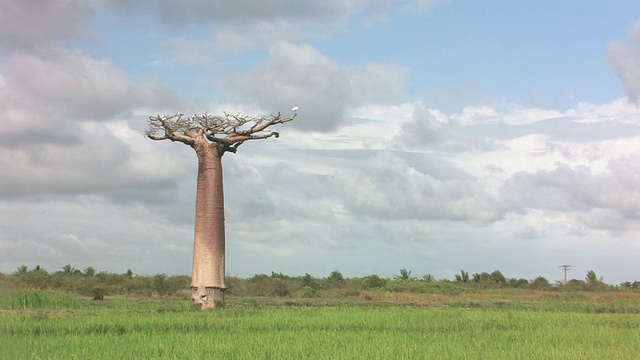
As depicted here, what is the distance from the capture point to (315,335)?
36.0 ft

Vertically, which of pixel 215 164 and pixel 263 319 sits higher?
pixel 215 164

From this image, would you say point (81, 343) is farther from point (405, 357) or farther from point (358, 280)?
point (358, 280)

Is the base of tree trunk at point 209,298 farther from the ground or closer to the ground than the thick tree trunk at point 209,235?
closer to the ground

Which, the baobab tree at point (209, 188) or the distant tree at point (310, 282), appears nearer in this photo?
the baobab tree at point (209, 188)

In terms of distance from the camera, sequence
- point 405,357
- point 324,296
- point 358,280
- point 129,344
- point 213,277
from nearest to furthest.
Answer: point 405,357 → point 129,344 → point 213,277 → point 324,296 → point 358,280

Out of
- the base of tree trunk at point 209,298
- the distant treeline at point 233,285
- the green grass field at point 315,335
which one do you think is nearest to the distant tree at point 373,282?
the distant treeline at point 233,285

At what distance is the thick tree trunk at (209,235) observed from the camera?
18031 mm

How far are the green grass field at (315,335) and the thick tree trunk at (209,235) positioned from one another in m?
1.70

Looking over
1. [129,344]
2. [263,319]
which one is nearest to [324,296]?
[263,319]

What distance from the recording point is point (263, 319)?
1338 centimetres

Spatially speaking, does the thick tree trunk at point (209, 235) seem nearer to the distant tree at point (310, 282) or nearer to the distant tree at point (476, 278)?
the distant tree at point (310, 282)

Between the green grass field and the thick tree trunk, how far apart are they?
1.70m

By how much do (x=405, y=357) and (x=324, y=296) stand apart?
18.8 m

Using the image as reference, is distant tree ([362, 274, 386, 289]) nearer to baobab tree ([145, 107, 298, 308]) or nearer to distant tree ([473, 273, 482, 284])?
distant tree ([473, 273, 482, 284])
